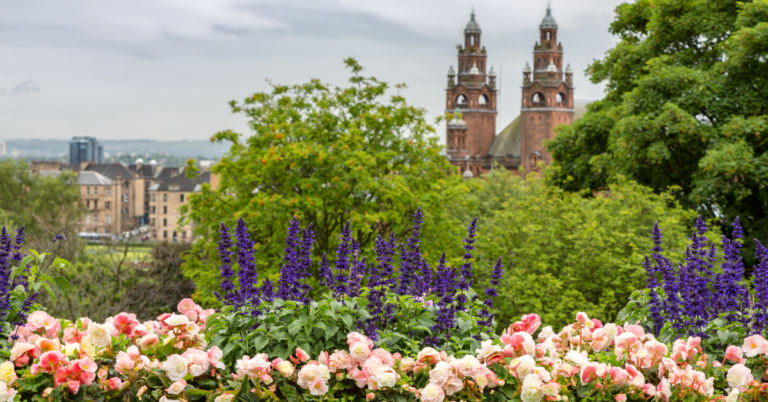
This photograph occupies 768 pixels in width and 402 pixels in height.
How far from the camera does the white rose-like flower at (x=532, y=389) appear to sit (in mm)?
5402

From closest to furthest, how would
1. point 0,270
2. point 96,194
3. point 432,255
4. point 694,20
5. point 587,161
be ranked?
point 0,270 < point 432,255 < point 694,20 < point 587,161 < point 96,194

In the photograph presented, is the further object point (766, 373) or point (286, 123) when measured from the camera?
point (286, 123)

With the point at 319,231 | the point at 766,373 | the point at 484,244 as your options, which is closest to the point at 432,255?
the point at 484,244

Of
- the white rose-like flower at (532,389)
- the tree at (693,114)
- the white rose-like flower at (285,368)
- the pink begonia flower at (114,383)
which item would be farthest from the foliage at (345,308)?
the tree at (693,114)

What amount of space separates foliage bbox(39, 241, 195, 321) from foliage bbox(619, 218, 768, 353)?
22.6 m

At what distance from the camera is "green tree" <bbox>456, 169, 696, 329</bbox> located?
16.5 meters

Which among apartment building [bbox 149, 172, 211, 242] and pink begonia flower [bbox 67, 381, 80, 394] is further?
apartment building [bbox 149, 172, 211, 242]

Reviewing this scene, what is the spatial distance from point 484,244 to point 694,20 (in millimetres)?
9224

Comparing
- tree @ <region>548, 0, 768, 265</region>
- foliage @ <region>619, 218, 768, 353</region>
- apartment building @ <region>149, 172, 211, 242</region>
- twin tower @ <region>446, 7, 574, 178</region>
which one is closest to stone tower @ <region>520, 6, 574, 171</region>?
twin tower @ <region>446, 7, 574, 178</region>

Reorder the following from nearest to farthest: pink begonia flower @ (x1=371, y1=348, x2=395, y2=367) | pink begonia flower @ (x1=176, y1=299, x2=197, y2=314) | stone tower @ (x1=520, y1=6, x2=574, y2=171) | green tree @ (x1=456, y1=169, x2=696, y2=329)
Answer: pink begonia flower @ (x1=371, y1=348, x2=395, y2=367) < pink begonia flower @ (x1=176, y1=299, x2=197, y2=314) < green tree @ (x1=456, y1=169, x2=696, y2=329) < stone tower @ (x1=520, y1=6, x2=574, y2=171)

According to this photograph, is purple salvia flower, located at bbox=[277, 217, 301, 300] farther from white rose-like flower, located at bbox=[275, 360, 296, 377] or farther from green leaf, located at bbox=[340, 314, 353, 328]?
white rose-like flower, located at bbox=[275, 360, 296, 377]

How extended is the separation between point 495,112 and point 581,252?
297ft

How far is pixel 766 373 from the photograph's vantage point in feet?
19.3

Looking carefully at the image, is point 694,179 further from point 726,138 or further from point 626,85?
point 626,85
